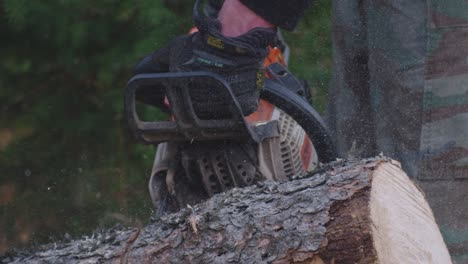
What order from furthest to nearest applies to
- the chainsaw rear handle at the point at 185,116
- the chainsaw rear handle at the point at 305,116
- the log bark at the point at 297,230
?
the chainsaw rear handle at the point at 305,116 → the chainsaw rear handle at the point at 185,116 → the log bark at the point at 297,230

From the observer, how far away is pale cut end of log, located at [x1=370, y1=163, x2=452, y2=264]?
5.07ft

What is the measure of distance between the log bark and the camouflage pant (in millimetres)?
696

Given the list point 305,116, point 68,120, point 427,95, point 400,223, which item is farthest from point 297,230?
point 68,120

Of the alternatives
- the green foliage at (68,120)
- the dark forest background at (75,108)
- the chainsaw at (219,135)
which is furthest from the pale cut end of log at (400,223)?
the green foliage at (68,120)

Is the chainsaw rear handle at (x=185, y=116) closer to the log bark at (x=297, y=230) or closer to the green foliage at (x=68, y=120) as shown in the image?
the log bark at (x=297, y=230)

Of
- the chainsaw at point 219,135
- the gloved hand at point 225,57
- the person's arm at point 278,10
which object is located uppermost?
Result: the person's arm at point 278,10

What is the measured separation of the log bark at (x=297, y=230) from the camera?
1532mm

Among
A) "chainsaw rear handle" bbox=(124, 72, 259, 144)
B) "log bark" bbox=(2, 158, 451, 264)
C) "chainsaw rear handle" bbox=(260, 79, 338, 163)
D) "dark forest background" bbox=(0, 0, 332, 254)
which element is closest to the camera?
"log bark" bbox=(2, 158, 451, 264)

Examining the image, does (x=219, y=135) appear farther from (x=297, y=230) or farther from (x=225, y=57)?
(x=297, y=230)

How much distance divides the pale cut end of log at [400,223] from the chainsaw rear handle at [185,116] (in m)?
0.52

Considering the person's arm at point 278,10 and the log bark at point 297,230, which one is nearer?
the log bark at point 297,230

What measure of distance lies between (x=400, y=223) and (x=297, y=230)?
0.22 meters

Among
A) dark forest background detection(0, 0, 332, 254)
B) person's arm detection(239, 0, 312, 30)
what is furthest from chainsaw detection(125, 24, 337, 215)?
dark forest background detection(0, 0, 332, 254)

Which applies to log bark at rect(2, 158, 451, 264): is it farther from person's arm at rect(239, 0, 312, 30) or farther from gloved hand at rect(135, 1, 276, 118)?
person's arm at rect(239, 0, 312, 30)
